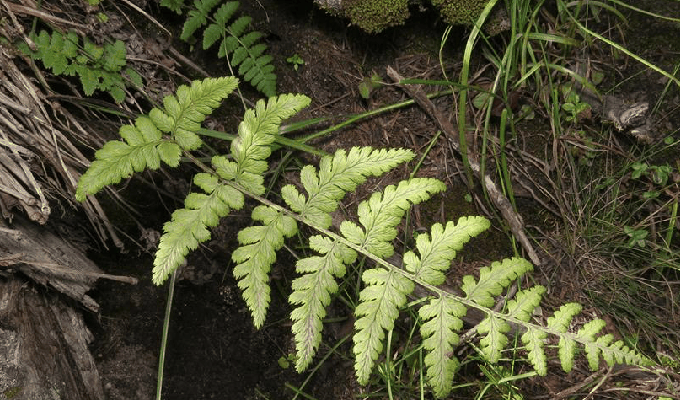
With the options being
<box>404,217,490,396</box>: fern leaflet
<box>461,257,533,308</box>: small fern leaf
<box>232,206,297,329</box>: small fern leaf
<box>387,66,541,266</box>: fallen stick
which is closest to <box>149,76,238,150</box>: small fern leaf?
<box>232,206,297,329</box>: small fern leaf

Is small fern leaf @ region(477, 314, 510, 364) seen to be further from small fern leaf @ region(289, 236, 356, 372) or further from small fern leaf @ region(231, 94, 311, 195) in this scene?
small fern leaf @ region(231, 94, 311, 195)

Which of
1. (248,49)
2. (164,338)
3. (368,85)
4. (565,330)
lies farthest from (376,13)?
(164,338)

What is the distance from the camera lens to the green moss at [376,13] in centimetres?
310

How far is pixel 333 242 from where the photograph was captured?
247 centimetres

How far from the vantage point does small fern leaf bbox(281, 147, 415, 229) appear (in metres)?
2.39

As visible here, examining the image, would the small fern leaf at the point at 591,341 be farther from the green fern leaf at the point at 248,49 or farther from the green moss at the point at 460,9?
the green fern leaf at the point at 248,49

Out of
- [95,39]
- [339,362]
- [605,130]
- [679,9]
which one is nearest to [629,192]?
[605,130]

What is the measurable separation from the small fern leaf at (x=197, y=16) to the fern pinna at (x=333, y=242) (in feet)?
2.37

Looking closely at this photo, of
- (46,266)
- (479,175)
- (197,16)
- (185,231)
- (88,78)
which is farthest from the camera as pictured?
(479,175)

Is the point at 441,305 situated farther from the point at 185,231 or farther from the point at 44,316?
the point at 44,316

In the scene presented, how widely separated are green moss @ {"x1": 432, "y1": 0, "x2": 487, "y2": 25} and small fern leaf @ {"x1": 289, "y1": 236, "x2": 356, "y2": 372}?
1533 millimetres

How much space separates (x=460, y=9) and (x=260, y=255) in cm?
177

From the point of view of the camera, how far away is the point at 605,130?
343cm

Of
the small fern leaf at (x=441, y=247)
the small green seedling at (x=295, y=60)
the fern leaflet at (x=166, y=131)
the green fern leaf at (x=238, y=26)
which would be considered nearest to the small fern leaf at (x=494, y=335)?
the small fern leaf at (x=441, y=247)
